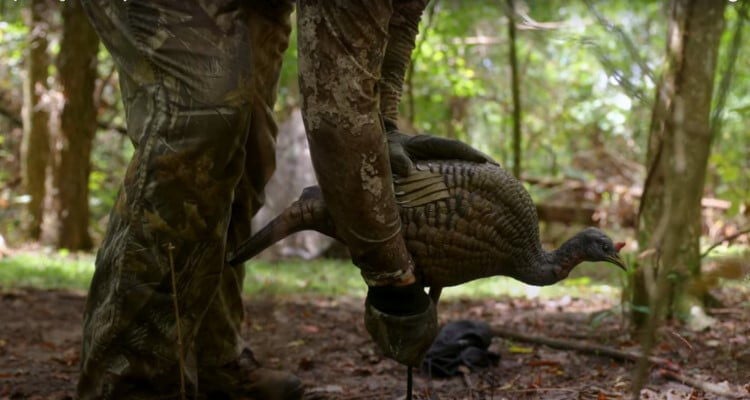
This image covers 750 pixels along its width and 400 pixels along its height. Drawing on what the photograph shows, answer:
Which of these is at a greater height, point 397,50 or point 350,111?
point 397,50

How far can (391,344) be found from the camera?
6.96 feet

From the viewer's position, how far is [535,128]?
16.2 metres

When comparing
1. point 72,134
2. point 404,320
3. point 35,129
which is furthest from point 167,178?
point 35,129

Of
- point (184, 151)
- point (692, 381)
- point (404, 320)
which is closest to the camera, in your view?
point (184, 151)

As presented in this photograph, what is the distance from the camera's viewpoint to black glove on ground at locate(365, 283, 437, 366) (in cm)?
210

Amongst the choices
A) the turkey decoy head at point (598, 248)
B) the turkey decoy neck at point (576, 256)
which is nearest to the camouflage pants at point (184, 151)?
the turkey decoy neck at point (576, 256)

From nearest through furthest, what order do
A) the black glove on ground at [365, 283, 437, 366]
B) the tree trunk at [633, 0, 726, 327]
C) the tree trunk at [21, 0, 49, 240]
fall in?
the black glove on ground at [365, 283, 437, 366], the tree trunk at [633, 0, 726, 327], the tree trunk at [21, 0, 49, 240]

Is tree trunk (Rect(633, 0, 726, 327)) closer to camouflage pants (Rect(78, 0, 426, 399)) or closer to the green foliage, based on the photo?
the green foliage

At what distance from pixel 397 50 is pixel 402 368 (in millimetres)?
1685

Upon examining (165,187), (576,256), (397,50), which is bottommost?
(576,256)

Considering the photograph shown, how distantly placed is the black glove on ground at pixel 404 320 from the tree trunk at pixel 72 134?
6461 mm

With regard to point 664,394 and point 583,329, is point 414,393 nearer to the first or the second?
point 664,394

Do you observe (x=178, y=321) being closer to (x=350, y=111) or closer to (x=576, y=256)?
(x=350, y=111)

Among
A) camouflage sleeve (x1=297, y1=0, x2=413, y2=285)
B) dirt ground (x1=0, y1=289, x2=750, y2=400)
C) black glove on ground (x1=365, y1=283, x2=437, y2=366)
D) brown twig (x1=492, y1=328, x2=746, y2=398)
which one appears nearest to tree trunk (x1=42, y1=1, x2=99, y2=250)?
dirt ground (x1=0, y1=289, x2=750, y2=400)
